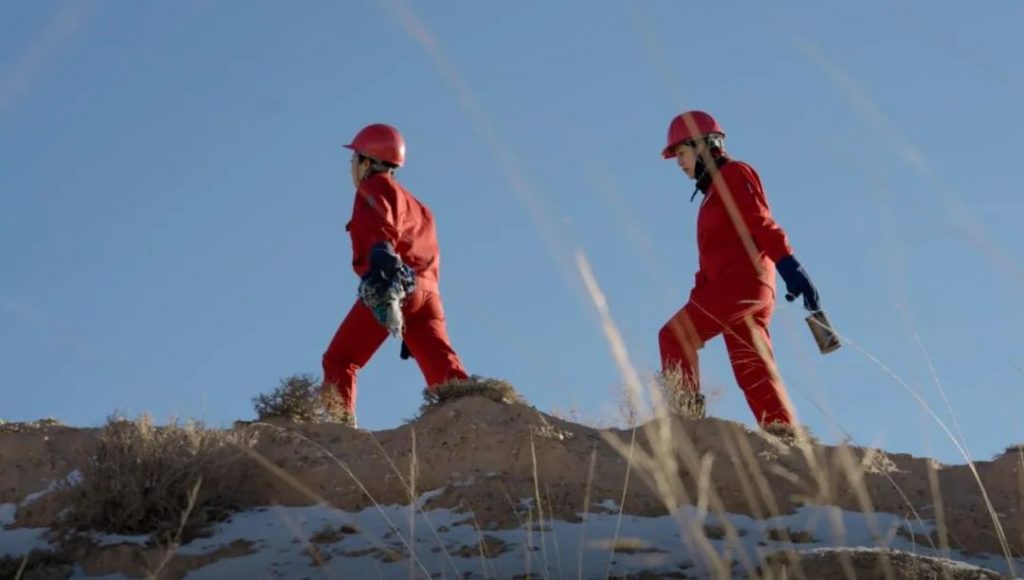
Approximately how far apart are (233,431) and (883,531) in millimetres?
2985

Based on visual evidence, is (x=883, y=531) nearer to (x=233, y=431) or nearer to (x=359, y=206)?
(x=233, y=431)

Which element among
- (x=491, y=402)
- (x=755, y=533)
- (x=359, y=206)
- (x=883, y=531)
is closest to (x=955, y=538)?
(x=883, y=531)

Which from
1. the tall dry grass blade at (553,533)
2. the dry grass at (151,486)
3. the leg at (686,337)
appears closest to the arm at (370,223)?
the leg at (686,337)

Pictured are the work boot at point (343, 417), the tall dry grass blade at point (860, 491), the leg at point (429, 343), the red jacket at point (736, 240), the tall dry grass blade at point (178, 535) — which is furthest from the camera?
the leg at point (429, 343)

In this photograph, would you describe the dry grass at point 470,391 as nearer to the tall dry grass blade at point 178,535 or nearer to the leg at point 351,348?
the leg at point 351,348

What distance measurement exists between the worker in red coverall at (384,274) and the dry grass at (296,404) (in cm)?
20

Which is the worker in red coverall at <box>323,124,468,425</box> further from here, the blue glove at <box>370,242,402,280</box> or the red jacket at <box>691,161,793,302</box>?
the red jacket at <box>691,161,793,302</box>

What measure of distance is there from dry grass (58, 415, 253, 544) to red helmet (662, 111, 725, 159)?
3.58 metres

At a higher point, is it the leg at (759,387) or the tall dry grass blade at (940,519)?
the leg at (759,387)

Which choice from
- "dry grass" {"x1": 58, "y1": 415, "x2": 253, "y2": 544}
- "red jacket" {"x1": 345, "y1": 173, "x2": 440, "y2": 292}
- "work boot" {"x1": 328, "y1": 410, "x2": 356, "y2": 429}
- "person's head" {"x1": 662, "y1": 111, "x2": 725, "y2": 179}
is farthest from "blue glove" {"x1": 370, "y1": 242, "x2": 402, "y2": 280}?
"dry grass" {"x1": 58, "y1": 415, "x2": 253, "y2": 544}

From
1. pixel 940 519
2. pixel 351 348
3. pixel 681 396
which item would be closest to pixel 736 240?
pixel 681 396

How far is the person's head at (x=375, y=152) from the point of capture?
8672mm

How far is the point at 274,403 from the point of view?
7.53 metres

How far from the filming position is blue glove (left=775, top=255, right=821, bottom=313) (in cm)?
775
